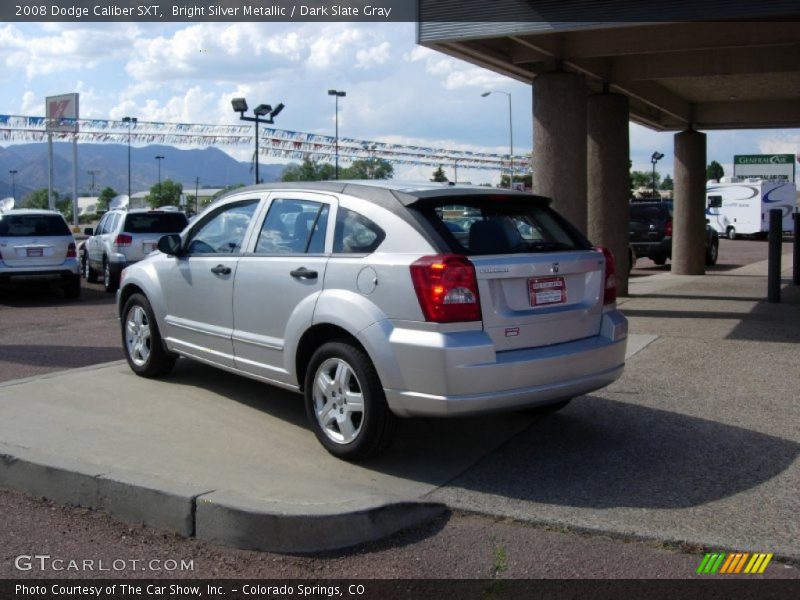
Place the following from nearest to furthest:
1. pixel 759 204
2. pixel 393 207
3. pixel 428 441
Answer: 1. pixel 393 207
2. pixel 428 441
3. pixel 759 204

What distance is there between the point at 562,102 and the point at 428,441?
7.54 m

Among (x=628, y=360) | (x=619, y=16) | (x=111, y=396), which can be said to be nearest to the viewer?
(x=111, y=396)

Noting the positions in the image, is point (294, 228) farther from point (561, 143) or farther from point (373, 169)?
point (373, 169)

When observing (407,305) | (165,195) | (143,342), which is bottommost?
(143,342)

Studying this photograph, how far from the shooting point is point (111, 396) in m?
7.29

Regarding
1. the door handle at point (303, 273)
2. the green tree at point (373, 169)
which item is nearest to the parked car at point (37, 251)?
the door handle at point (303, 273)

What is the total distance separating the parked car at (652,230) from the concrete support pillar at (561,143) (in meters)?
11.2

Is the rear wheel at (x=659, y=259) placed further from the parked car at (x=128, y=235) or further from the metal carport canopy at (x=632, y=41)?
the parked car at (x=128, y=235)

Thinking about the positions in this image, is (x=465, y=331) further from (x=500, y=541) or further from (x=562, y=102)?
(x=562, y=102)

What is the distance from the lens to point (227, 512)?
14.8 ft

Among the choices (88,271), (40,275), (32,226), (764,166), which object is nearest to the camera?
(40,275)

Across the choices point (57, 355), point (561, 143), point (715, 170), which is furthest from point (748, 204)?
point (715, 170)

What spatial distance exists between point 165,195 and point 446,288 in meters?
118

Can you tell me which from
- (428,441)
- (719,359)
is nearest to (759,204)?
(719,359)
